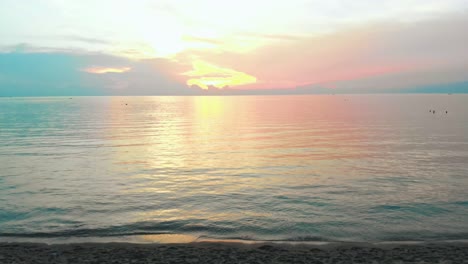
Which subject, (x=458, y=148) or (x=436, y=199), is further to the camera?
(x=458, y=148)

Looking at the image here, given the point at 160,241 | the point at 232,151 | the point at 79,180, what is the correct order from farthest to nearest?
1. the point at 232,151
2. the point at 79,180
3. the point at 160,241

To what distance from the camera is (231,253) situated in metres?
13.6

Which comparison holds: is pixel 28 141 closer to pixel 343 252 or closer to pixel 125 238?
pixel 125 238

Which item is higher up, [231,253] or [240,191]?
[231,253]

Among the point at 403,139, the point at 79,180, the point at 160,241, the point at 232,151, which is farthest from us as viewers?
the point at 403,139

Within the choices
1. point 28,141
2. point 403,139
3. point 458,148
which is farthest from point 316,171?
point 28,141

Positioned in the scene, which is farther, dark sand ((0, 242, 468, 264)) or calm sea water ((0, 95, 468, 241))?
calm sea water ((0, 95, 468, 241))

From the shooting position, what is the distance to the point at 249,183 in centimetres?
2581

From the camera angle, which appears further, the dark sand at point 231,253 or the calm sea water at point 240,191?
the calm sea water at point 240,191

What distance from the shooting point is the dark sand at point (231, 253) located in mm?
12797

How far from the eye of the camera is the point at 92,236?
53.5ft

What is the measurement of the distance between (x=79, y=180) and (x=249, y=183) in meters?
12.6

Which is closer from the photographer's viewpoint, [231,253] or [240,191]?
[231,253]

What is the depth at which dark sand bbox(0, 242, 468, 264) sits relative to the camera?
1280 centimetres
